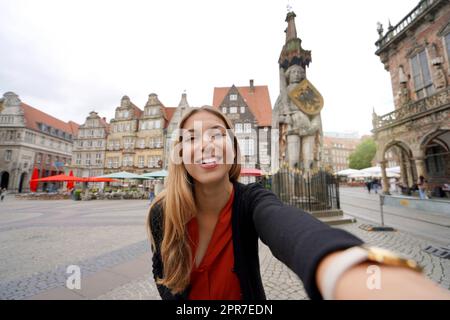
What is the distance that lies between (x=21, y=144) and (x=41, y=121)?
271 inches

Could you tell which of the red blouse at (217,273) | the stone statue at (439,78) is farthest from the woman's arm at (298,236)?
the stone statue at (439,78)

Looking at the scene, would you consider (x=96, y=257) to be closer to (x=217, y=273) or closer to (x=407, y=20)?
(x=217, y=273)

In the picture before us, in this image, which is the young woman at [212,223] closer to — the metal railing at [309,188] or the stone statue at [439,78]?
the metal railing at [309,188]

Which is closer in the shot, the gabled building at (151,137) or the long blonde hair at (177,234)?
the long blonde hair at (177,234)

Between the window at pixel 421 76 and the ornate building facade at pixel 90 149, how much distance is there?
37178 millimetres

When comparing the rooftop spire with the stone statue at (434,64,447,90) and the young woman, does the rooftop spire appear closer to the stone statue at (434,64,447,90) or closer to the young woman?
the young woman

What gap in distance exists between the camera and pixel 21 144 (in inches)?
1200

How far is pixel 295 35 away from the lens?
7418 mm

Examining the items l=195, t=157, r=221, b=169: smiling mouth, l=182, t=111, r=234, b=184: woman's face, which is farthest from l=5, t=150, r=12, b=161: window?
l=195, t=157, r=221, b=169: smiling mouth

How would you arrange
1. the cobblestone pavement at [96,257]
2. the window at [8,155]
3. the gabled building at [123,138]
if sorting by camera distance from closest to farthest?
the cobblestone pavement at [96,257], the gabled building at [123,138], the window at [8,155]

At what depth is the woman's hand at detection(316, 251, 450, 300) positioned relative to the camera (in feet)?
1.40

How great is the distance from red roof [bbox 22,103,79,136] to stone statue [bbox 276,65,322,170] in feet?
141

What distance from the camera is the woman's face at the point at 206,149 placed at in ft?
3.64
